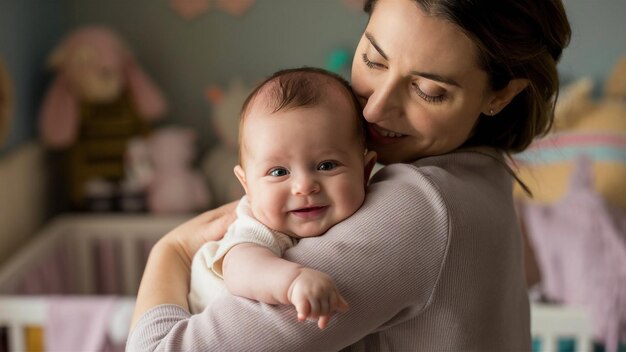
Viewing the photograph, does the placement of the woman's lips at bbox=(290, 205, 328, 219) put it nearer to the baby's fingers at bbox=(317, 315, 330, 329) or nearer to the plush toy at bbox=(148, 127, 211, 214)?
the baby's fingers at bbox=(317, 315, 330, 329)

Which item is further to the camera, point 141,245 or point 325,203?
point 141,245

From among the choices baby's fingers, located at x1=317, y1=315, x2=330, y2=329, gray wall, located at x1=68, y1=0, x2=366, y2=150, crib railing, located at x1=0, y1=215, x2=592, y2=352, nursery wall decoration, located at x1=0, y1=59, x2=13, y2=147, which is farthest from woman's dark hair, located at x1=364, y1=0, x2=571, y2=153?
gray wall, located at x1=68, y1=0, x2=366, y2=150

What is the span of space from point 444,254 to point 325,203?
0.49 ft

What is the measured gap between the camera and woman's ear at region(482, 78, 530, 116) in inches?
36.2

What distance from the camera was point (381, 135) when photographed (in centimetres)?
93

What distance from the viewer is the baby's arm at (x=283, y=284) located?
2.37ft

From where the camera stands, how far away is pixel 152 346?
0.81 meters

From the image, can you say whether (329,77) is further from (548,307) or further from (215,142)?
(215,142)

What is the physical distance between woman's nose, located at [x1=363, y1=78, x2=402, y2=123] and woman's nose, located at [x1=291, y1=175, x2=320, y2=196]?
10cm

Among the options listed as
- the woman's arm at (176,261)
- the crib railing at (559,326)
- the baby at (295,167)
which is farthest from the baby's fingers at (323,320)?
the crib railing at (559,326)

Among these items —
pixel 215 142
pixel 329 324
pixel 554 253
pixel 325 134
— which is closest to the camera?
pixel 329 324

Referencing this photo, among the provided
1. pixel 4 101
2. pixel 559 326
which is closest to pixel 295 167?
pixel 559 326

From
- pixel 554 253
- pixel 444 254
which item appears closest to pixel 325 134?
pixel 444 254

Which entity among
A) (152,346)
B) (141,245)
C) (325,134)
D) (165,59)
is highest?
(325,134)
